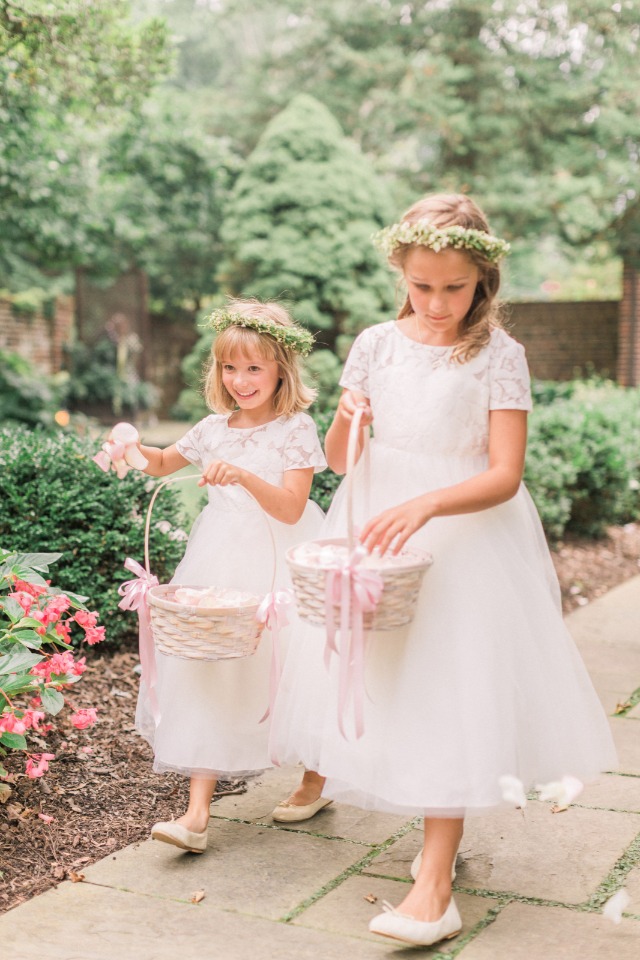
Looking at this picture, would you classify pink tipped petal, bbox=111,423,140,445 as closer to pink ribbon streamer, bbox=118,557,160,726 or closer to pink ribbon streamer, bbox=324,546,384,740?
pink ribbon streamer, bbox=118,557,160,726

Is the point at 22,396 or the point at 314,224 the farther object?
the point at 22,396

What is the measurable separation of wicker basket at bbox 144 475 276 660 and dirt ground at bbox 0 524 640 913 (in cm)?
63

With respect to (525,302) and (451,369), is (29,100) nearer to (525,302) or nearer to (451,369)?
(451,369)

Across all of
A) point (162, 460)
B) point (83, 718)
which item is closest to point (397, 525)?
point (162, 460)

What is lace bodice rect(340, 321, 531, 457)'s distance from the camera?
93.4 inches

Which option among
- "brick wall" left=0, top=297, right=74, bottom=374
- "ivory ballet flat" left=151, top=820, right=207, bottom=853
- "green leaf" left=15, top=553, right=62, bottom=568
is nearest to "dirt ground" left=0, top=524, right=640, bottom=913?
"ivory ballet flat" left=151, top=820, right=207, bottom=853

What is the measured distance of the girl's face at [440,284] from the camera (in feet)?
7.54

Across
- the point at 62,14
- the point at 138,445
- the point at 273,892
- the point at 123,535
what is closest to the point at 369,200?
the point at 62,14

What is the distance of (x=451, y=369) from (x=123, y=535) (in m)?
2.01

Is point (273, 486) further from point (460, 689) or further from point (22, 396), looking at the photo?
point (22, 396)

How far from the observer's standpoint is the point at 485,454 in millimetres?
2430

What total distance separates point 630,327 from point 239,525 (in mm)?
11175

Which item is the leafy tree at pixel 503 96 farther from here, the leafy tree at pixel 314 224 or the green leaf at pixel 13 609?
the green leaf at pixel 13 609

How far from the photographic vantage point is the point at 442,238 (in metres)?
2.24
